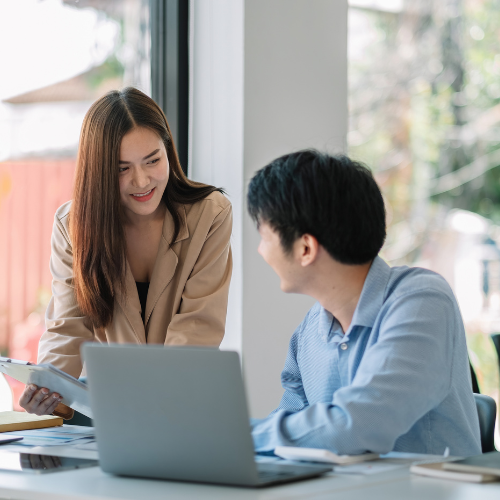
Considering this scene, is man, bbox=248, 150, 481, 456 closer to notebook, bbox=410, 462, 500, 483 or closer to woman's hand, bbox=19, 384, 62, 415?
notebook, bbox=410, 462, 500, 483

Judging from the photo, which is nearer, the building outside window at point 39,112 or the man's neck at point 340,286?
the man's neck at point 340,286

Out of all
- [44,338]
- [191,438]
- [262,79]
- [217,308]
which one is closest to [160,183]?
[217,308]

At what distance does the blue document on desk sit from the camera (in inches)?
54.4

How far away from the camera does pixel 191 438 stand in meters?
0.99

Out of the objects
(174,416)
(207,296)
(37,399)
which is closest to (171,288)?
(207,296)

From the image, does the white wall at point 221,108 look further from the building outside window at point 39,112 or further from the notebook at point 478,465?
the notebook at point 478,465

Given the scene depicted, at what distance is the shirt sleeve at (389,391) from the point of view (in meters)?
1.13

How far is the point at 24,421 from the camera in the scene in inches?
62.7

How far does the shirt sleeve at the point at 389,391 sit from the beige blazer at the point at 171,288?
86 cm

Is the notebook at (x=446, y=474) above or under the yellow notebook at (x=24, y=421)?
above

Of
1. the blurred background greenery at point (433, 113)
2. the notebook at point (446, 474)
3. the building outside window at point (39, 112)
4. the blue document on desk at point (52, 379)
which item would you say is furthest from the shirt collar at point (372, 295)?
the blurred background greenery at point (433, 113)

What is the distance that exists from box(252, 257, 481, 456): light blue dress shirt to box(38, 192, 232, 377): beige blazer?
0.65 meters

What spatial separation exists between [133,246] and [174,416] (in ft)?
4.14

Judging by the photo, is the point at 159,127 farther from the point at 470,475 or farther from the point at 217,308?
the point at 470,475
